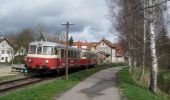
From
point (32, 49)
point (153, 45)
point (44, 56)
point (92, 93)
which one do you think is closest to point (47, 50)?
point (44, 56)

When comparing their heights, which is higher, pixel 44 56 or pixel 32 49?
→ pixel 32 49

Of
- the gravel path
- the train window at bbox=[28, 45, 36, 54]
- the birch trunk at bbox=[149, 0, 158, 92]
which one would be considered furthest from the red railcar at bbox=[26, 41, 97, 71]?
the birch trunk at bbox=[149, 0, 158, 92]

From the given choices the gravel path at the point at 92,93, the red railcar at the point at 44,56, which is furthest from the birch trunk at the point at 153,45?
the red railcar at the point at 44,56

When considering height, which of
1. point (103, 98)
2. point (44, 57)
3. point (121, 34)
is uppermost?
point (121, 34)

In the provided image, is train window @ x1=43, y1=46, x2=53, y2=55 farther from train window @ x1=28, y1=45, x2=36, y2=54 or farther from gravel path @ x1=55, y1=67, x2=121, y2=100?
gravel path @ x1=55, y1=67, x2=121, y2=100

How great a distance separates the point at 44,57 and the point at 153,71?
40.5ft

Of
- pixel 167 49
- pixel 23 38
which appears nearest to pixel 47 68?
pixel 167 49

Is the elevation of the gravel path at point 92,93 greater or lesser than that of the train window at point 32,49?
lesser

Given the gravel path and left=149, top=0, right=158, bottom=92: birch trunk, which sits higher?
left=149, top=0, right=158, bottom=92: birch trunk

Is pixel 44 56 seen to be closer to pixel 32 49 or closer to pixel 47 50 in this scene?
pixel 47 50

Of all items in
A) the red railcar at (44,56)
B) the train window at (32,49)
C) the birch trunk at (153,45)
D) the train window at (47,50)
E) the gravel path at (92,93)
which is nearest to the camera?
the gravel path at (92,93)

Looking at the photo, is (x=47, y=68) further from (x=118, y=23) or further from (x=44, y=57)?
(x=118, y=23)

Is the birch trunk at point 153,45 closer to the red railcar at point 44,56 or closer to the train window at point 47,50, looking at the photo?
the red railcar at point 44,56

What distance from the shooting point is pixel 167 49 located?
173 ft
